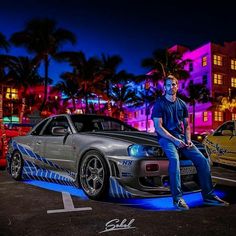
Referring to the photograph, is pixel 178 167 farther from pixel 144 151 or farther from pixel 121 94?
pixel 121 94

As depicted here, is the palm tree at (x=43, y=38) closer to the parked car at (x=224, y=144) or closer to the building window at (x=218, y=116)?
the parked car at (x=224, y=144)

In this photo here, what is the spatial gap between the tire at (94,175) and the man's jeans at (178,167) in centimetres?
93

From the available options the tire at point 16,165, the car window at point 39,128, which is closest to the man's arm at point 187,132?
the car window at point 39,128

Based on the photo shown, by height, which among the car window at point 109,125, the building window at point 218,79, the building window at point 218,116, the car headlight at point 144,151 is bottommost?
the car headlight at point 144,151

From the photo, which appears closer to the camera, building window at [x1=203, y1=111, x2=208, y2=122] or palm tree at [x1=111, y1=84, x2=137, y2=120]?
building window at [x1=203, y1=111, x2=208, y2=122]

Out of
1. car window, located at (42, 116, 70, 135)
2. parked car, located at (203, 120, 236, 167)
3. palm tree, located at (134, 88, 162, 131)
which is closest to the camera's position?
car window, located at (42, 116, 70, 135)

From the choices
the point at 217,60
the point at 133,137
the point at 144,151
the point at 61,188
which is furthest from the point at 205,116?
the point at 144,151

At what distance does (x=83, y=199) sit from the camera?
495cm

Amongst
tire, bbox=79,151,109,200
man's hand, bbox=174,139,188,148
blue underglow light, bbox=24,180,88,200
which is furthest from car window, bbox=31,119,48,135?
man's hand, bbox=174,139,188,148

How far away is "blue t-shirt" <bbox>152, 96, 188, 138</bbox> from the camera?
4.61 meters

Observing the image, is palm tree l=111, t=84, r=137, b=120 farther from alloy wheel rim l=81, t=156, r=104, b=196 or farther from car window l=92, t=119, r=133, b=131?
alloy wheel rim l=81, t=156, r=104, b=196

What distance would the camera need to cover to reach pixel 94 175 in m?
4.91

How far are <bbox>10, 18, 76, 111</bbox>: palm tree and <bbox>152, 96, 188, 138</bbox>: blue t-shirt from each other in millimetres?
22946

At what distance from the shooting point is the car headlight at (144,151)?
14.9 ft
